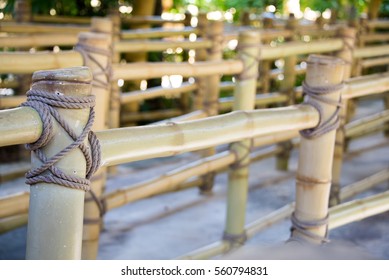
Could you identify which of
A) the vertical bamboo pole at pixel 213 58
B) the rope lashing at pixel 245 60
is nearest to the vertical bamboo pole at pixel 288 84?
the vertical bamboo pole at pixel 213 58

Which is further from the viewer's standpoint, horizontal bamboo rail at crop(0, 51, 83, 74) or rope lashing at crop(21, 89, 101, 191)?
horizontal bamboo rail at crop(0, 51, 83, 74)

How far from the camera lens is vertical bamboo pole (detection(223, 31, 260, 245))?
2168 millimetres

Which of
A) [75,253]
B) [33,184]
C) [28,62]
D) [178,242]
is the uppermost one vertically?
[28,62]

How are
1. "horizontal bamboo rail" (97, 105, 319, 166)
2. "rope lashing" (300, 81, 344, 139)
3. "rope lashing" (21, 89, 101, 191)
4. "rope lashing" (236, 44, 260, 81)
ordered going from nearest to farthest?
"rope lashing" (21, 89, 101, 191) → "horizontal bamboo rail" (97, 105, 319, 166) → "rope lashing" (300, 81, 344, 139) → "rope lashing" (236, 44, 260, 81)

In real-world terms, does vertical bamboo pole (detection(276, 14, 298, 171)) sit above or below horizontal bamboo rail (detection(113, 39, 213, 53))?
below

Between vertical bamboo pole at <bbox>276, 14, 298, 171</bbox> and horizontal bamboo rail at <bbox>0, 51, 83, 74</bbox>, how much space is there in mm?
1836

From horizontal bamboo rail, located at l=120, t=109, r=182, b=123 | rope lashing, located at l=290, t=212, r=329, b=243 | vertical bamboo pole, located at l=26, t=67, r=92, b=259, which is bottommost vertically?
horizontal bamboo rail, located at l=120, t=109, r=182, b=123

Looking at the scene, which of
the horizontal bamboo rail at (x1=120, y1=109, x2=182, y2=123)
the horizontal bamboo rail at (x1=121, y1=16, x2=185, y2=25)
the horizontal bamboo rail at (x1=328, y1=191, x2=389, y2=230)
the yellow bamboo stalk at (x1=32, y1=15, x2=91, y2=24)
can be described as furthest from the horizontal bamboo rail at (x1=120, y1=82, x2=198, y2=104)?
the horizontal bamboo rail at (x1=328, y1=191, x2=389, y2=230)

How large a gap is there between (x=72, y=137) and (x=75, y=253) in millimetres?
200

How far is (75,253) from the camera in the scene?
101 centimetres

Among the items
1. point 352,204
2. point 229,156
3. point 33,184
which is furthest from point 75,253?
point 229,156

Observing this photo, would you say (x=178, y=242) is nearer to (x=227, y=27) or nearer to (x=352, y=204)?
(x=352, y=204)

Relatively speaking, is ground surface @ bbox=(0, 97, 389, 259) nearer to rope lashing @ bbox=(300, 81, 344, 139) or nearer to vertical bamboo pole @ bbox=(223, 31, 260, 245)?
vertical bamboo pole @ bbox=(223, 31, 260, 245)

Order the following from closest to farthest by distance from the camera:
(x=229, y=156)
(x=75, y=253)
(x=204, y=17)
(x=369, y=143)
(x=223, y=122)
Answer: (x=75, y=253)
(x=223, y=122)
(x=229, y=156)
(x=204, y=17)
(x=369, y=143)
